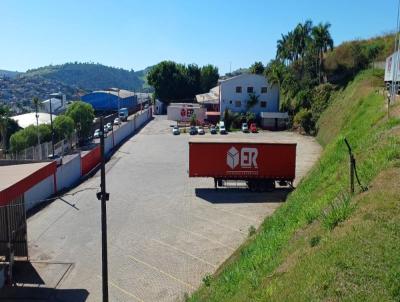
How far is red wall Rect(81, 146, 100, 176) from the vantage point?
1590 inches

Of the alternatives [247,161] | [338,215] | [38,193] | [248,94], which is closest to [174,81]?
[248,94]

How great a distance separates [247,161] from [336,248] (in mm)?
23279

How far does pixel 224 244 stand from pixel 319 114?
1765 inches

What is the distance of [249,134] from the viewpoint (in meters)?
64.4

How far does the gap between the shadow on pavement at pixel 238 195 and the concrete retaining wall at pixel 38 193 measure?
10.2 metres

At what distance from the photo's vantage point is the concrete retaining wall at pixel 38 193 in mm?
29212

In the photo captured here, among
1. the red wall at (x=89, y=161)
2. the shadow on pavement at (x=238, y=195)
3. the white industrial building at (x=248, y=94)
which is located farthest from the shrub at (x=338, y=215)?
the white industrial building at (x=248, y=94)

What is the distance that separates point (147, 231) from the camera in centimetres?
2484

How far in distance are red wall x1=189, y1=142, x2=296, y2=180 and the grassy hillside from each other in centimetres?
1287

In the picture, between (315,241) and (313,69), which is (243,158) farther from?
(313,69)

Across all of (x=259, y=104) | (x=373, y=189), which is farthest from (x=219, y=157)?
(x=259, y=104)

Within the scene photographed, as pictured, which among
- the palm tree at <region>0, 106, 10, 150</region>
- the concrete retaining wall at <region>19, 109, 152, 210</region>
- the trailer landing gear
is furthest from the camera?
the palm tree at <region>0, 106, 10, 150</region>

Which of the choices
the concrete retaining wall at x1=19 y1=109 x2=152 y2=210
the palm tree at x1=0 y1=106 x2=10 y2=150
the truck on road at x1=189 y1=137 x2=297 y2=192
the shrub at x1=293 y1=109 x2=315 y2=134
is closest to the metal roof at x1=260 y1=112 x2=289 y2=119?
the shrub at x1=293 y1=109 x2=315 y2=134

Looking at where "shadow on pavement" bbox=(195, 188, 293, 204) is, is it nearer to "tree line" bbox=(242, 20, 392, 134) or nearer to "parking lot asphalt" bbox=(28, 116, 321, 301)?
"parking lot asphalt" bbox=(28, 116, 321, 301)
